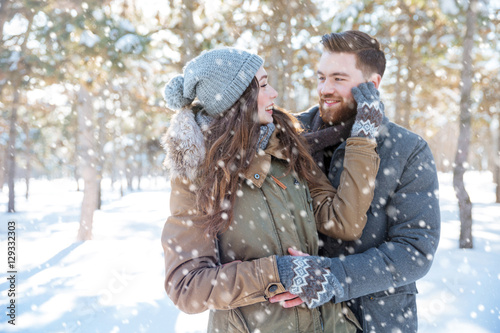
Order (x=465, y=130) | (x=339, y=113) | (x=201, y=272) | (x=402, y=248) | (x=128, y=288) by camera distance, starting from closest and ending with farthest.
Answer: (x=201, y=272) → (x=402, y=248) → (x=339, y=113) → (x=128, y=288) → (x=465, y=130)

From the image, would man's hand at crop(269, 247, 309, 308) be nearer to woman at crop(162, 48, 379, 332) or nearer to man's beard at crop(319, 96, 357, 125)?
woman at crop(162, 48, 379, 332)

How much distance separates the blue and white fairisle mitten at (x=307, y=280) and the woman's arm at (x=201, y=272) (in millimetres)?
45

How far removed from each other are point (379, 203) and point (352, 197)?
264mm

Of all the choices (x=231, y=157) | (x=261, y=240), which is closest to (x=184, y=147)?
(x=231, y=157)

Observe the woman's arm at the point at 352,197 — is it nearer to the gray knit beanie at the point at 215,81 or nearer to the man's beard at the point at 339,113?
the man's beard at the point at 339,113

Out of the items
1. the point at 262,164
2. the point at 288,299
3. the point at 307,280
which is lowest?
the point at 288,299

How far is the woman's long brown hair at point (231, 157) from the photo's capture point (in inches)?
65.0

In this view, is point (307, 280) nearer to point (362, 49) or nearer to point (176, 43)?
point (362, 49)

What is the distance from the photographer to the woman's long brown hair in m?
1.65

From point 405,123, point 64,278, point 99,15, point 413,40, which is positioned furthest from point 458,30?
point 64,278

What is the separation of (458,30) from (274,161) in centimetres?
1034

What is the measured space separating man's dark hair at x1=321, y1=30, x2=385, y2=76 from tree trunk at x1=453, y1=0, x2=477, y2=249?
678 centimetres

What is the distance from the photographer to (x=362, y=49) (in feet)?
7.79

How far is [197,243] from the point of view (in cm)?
161
